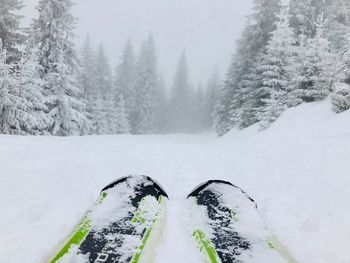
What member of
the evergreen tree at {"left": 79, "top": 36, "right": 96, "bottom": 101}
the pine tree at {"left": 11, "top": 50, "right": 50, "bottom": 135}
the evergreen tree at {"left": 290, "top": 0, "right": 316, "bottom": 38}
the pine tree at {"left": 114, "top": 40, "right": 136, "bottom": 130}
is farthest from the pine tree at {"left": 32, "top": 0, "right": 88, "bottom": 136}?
the pine tree at {"left": 114, "top": 40, "right": 136, "bottom": 130}

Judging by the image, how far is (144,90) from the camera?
45.2 metres

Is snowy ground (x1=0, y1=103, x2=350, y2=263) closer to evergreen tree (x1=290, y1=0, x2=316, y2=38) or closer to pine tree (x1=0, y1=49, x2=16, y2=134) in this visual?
pine tree (x1=0, y1=49, x2=16, y2=134)

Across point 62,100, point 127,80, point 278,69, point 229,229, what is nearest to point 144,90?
point 127,80

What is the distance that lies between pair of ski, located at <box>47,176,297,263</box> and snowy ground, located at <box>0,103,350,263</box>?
24 centimetres

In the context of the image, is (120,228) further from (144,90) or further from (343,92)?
(144,90)

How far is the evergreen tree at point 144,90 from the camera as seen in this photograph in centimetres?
4528

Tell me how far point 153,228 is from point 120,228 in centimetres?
45

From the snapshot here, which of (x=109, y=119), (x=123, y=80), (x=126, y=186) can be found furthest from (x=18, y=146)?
(x=123, y=80)

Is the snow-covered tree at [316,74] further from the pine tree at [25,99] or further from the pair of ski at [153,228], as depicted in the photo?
the pine tree at [25,99]

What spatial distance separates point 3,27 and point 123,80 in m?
26.3

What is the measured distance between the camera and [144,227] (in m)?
4.17

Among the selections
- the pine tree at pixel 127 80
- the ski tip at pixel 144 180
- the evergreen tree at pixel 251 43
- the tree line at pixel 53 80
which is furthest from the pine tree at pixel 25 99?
the pine tree at pixel 127 80

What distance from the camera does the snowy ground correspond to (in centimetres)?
402

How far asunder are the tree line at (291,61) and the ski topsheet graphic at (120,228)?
394 inches
